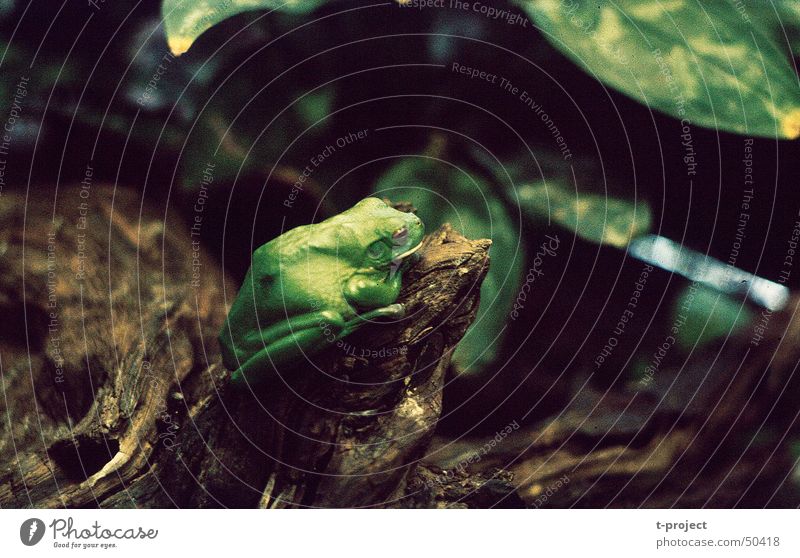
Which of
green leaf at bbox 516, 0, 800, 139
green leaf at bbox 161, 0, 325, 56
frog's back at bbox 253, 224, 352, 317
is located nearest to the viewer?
frog's back at bbox 253, 224, 352, 317

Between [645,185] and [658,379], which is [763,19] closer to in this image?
[645,185]

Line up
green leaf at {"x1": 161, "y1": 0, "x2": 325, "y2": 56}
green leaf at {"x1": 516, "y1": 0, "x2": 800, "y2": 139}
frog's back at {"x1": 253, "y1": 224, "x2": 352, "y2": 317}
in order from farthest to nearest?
green leaf at {"x1": 516, "y1": 0, "x2": 800, "y2": 139} < green leaf at {"x1": 161, "y1": 0, "x2": 325, "y2": 56} < frog's back at {"x1": 253, "y1": 224, "x2": 352, "y2": 317}

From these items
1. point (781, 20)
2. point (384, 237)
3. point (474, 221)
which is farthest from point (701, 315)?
point (384, 237)

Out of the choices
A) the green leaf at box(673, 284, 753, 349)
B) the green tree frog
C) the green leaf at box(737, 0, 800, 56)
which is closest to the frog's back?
the green tree frog

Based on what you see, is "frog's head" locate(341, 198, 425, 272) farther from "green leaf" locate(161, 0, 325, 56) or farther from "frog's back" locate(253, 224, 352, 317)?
"green leaf" locate(161, 0, 325, 56)

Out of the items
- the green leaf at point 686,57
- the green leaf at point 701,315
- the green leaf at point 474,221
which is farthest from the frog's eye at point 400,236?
the green leaf at point 701,315

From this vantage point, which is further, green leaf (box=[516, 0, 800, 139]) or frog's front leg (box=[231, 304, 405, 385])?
green leaf (box=[516, 0, 800, 139])
